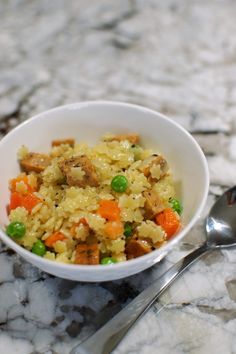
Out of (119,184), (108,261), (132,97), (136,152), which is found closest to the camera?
(108,261)

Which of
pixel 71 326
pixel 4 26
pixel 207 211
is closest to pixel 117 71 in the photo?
pixel 4 26

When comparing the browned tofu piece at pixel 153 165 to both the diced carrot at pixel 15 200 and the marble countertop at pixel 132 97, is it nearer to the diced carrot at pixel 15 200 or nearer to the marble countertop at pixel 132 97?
Result: the marble countertop at pixel 132 97

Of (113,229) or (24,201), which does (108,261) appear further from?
(24,201)

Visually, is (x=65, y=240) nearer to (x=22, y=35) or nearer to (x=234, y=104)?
(x=234, y=104)

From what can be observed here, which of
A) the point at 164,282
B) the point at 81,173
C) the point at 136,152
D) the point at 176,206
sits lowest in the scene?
the point at 164,282

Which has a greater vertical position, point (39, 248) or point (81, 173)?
point (81, 173)

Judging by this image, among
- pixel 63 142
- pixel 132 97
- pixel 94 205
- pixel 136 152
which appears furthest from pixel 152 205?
pixel 132 97

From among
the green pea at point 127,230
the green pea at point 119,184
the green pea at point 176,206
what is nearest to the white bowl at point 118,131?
the green pea at point 176,206
